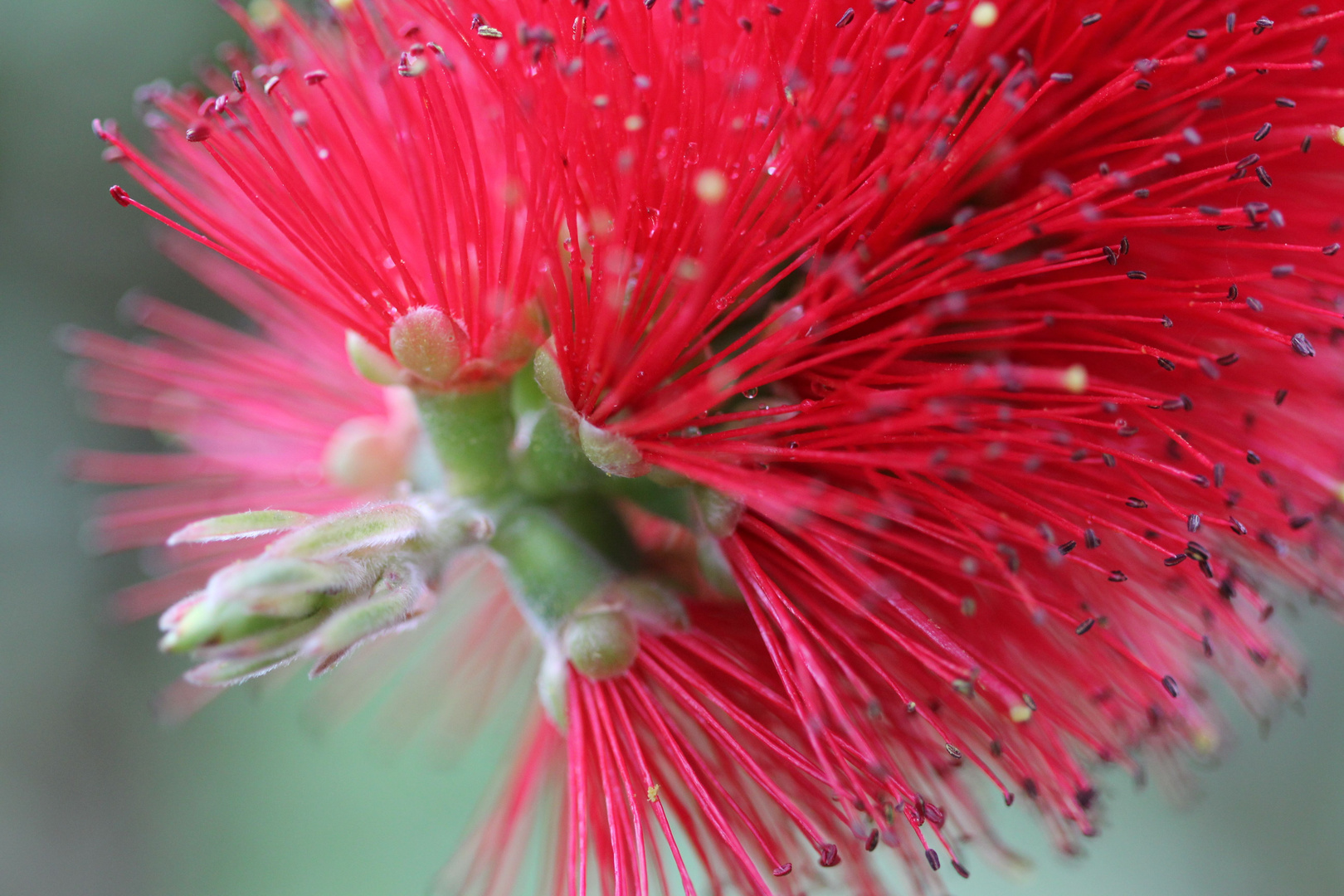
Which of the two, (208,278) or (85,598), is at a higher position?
Result: (208,278)

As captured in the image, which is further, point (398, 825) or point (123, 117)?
point (123, 117)

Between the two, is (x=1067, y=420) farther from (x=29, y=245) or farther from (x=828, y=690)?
(x=29, y=245)

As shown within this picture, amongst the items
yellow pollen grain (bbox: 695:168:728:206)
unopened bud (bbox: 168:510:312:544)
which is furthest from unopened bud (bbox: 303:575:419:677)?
yellow pollen grain (bbox: 695:168:728:206)

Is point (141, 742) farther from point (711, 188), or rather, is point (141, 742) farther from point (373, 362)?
point (711, 188)

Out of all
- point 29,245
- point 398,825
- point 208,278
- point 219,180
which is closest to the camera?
point 219,180

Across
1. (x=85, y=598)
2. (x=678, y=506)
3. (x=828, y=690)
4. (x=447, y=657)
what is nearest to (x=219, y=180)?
(x=678, y=506)

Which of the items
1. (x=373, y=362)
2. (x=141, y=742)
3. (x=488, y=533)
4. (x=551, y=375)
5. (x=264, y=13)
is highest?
(x=264, y=13)

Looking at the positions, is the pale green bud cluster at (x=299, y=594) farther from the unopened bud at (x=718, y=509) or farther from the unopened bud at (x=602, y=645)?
the unopened bud at (x=718, y=509)

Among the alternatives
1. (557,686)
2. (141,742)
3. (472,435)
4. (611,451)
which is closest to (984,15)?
(611,451)
